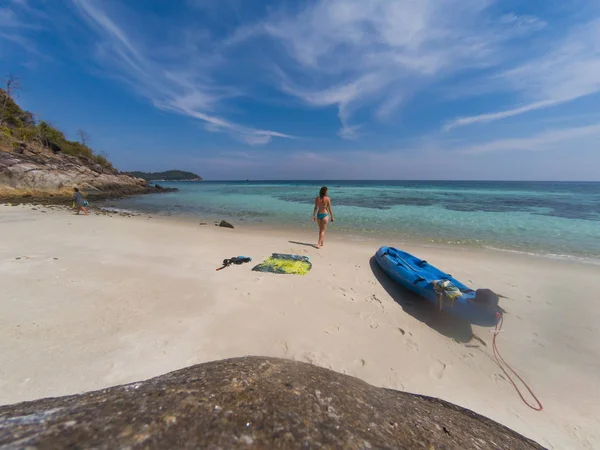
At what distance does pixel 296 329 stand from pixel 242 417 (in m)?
2.67

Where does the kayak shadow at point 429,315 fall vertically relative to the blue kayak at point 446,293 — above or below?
below

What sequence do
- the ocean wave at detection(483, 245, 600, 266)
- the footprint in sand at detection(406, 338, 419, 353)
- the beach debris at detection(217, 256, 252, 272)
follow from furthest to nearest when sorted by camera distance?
the ocean wave at detection(483, 245, 600, 266), the beach debris at detection(217, 256, 252, 272), the footprint in sand at detection(406, 338, 419, 353)

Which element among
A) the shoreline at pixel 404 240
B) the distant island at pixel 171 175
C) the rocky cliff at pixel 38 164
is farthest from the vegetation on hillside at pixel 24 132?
the distant island at pixel 171 175

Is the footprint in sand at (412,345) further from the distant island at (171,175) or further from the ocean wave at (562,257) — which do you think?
the distant island at (171,175)

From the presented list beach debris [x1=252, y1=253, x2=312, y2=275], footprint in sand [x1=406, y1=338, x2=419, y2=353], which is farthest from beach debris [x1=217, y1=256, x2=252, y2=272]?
footprint in sand [x1=406, y1=338, x2=419, y2=353]

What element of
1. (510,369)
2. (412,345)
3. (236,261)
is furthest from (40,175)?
(510,369)

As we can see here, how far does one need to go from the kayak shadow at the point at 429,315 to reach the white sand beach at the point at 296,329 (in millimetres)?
24

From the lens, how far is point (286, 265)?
6156 millimetres

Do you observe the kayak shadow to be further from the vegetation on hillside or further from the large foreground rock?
the vegetation on hillside

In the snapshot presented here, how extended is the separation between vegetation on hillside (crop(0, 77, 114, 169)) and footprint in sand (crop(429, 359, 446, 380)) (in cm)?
3899

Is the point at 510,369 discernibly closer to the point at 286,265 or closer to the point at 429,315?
the point at 429,315

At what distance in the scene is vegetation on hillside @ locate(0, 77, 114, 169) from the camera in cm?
2682

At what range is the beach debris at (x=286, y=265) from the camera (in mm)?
5875

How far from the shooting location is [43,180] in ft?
78.4
